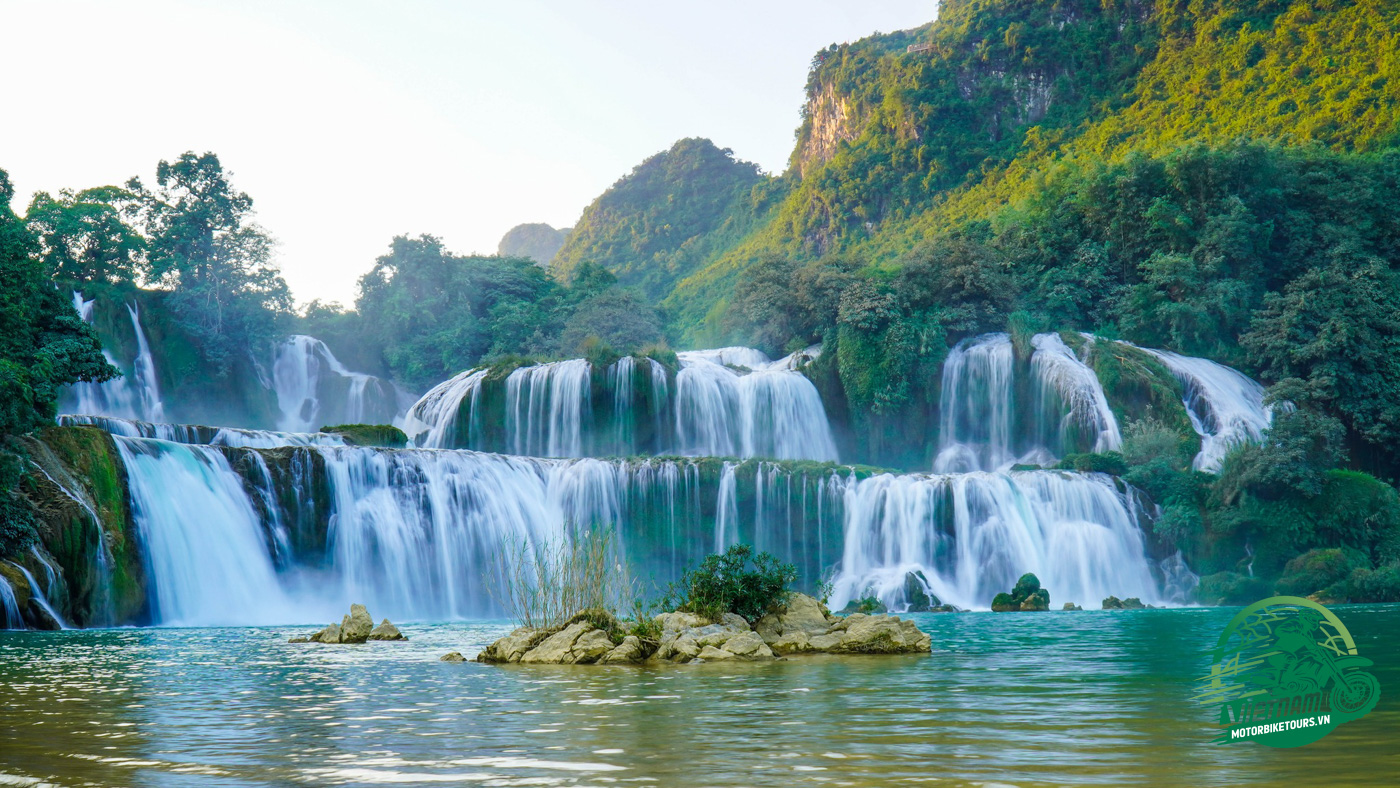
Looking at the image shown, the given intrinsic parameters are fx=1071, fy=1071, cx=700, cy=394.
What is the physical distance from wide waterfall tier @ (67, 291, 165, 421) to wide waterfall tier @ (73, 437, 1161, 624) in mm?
22212

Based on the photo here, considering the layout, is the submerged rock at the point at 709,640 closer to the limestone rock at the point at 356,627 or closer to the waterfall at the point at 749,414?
the limestone rock at the point at 356,627

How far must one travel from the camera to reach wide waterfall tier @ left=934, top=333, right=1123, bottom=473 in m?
38.5

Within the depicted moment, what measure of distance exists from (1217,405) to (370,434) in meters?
29.1

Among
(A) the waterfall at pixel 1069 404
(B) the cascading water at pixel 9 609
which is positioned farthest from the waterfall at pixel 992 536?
(B) the cascading water at pixel 9 609

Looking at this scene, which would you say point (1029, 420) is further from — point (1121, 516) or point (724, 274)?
point (724, 274)

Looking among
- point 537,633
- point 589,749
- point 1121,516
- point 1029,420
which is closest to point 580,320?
point 1029,420

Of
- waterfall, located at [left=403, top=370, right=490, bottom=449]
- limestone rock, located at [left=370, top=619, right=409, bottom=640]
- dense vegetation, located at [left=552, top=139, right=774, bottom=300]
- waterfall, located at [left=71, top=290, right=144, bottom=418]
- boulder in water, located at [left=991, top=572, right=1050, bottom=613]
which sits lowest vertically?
boulder in water, located at [left=991, top=572, right=1050, bottom=613]

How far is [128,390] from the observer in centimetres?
4656

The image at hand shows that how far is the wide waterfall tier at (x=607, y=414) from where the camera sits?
3916 centimetres

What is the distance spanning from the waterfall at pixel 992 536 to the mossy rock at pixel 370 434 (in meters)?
14.1

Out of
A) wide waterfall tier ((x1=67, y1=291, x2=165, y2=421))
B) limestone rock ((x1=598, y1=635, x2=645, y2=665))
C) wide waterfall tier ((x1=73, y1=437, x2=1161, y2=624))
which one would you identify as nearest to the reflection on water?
limestone rock ((x1=598, y1=635, x2=645, y2=665))

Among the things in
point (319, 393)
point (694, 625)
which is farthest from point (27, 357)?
point (319, 393)

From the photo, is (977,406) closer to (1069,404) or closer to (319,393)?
(1069,404)

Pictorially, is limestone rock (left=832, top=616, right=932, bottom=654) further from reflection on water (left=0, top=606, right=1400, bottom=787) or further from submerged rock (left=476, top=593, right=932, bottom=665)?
reflection on water (left=0, top=606, right=1400, bottom=787)
